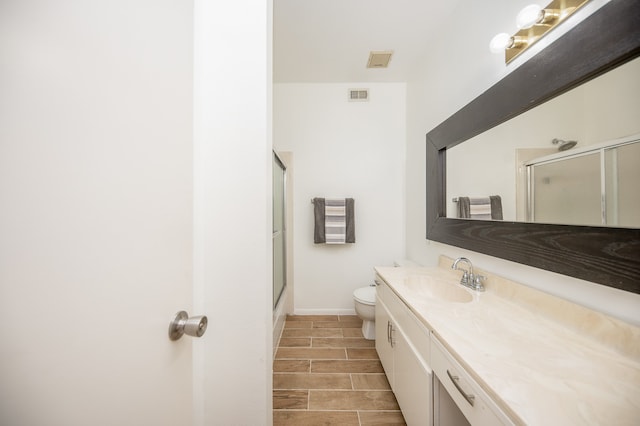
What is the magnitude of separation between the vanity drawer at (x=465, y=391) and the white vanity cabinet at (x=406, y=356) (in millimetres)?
92

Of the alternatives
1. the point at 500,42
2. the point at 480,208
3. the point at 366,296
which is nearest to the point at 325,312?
the point at 366,296

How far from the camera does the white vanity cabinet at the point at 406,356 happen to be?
951 millimetres

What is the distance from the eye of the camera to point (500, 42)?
114 centimetres

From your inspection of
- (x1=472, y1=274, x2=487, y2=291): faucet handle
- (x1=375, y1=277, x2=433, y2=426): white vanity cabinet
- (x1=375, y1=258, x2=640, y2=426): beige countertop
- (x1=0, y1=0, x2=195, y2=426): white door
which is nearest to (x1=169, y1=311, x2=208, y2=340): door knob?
(x1=0, y1=0, x2=195, y2=426): white door

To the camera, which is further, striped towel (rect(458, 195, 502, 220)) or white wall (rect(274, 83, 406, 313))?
white wall (rect(274, 83, 406, 313))

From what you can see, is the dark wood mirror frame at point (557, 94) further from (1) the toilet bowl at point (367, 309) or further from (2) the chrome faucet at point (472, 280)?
(1) the toilet bowl at point (367, 309)

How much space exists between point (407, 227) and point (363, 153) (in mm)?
923

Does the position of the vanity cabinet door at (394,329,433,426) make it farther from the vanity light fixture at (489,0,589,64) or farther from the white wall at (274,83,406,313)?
the vanity light fixture at (489,0,589,64)

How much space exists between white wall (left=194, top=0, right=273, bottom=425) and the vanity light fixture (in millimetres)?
1097

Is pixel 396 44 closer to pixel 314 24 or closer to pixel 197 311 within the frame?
pixel 314 24

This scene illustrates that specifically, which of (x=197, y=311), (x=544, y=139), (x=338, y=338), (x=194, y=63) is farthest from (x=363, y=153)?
(x=197, y=311)

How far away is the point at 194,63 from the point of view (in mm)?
672

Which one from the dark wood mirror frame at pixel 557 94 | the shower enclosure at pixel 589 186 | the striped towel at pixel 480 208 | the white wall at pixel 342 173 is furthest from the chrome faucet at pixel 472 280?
the white wall at pixel 342 173

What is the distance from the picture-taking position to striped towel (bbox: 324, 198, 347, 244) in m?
2.39
